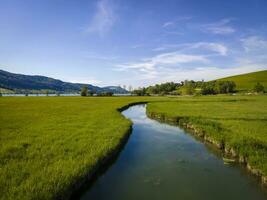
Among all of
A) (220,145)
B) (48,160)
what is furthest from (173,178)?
(220,145)

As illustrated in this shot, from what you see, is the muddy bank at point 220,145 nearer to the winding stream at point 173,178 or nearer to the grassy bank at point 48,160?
the winding stream at point 173,178

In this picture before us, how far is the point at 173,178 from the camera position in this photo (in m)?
11.7

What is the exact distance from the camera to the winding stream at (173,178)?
9938 mm

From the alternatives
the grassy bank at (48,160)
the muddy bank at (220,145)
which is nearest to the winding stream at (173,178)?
the muddy bank at (220,145)

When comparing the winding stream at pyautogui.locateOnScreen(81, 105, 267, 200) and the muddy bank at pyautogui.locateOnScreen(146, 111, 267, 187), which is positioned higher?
the muddy bank at pyautogui.locateOnScreen(146, 111, 267, 187)

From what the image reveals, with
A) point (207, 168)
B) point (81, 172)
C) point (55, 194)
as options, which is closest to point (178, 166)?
point (207, 168)

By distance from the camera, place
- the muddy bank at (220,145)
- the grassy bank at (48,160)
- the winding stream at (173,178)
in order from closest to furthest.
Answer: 1. the grassy bank at (48,160)
2. the winding stream at (173,178)
3. the muddy bank at (220,145)

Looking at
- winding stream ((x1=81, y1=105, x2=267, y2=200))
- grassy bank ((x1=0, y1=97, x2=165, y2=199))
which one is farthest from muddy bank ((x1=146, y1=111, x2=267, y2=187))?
grassy bank ((x1=0, y1=97, x2=165, y2=199))

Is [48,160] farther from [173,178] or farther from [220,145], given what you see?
[220,145]

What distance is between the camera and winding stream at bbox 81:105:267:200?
9.94m

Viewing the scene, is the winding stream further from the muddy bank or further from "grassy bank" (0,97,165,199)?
"grassy bank" (0,97,165,199)

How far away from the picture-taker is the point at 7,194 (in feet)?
25.8

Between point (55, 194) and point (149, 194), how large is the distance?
3.92 meters

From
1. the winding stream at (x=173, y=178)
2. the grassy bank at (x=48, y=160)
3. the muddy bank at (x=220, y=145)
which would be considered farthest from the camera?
the muddy bank at (x=220, y=145)
